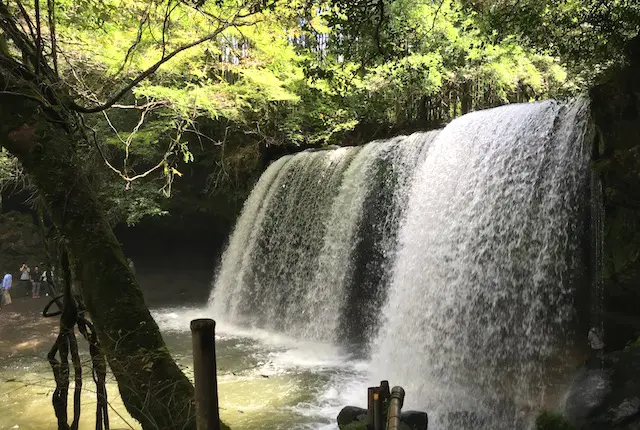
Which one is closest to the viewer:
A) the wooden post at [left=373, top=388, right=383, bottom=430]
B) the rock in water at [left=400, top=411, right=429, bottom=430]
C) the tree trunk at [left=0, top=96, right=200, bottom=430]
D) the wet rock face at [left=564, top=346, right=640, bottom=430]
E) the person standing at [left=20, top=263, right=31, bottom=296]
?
the tree trunk at [left=0, top=96, right=200, bottom=430]

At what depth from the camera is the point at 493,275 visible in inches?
224

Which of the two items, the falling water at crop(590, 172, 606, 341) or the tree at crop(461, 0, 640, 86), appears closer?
the tree at crop(461, 0, 640, 86)

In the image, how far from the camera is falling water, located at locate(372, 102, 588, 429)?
17.0ft

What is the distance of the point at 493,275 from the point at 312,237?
4189 millimetres

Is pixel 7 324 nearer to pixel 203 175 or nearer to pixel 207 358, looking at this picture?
pixel 203 175

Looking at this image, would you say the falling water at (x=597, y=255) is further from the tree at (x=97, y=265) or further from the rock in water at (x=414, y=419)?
the tree at (x=97, y=265)

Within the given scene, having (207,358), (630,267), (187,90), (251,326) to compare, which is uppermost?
(187,90)

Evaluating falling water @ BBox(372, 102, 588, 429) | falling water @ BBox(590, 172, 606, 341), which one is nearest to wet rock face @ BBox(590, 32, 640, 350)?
falling water @ BBox(590, 172, 606, 341)

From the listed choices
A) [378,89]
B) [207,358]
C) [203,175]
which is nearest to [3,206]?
[203,175]

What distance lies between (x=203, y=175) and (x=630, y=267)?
10.3 meters

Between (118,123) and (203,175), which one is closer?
(118,123)

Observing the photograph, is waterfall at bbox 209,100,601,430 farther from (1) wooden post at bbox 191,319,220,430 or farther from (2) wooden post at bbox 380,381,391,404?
(1) wooden post at bbox 191,319,220,430

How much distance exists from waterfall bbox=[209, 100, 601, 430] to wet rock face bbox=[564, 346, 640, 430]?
60 centimetres

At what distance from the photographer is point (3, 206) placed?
1388cm
